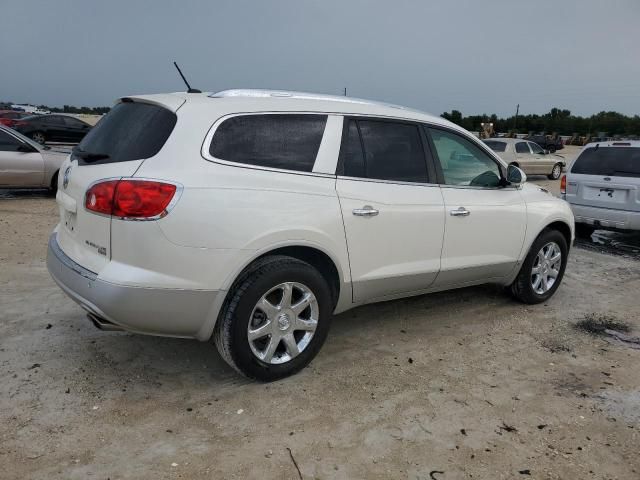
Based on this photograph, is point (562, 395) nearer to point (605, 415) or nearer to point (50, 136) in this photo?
point (605, 415)

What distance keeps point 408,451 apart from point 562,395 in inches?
50.2

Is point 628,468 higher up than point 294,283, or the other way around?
point 294,283

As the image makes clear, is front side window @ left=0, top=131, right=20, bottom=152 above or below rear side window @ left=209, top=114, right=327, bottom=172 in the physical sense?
below

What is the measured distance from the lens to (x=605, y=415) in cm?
334

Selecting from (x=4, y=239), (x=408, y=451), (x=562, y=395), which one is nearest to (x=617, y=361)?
(x=562, y=395)

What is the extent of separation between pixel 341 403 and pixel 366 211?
4.10ft

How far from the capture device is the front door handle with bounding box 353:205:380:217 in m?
3.71

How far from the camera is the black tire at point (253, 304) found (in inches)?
129

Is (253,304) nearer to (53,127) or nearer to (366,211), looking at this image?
(366,211)

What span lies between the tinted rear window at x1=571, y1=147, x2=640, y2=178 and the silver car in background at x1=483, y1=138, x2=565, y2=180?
8.31 metres

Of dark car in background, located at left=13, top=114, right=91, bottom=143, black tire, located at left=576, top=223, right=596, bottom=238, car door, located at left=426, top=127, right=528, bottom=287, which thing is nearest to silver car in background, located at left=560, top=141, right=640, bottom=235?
black tire, located at left=576, top=223, right=596, bottom=238

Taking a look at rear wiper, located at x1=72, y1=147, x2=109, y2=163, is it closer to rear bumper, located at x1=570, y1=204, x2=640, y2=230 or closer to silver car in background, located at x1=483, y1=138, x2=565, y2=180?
rear bumper, located at x1=570, y1=204, x2=640, y2=230

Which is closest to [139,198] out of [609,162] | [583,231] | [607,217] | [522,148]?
[607,217]

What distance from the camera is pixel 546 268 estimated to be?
5.37m
